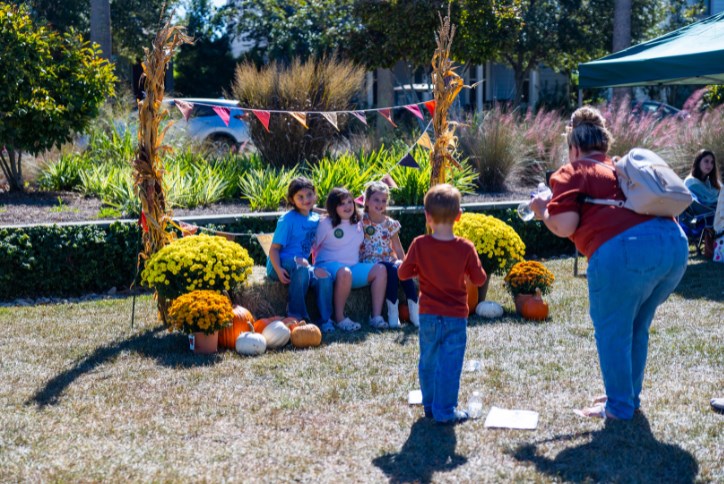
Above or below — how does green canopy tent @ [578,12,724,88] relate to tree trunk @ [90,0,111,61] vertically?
below

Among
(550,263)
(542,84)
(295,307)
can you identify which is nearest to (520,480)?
(295,307)

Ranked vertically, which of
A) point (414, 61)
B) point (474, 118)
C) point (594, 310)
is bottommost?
point (594, 310)

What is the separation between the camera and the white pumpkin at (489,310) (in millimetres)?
7309

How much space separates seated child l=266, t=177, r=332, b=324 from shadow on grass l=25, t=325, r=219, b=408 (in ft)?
3.04

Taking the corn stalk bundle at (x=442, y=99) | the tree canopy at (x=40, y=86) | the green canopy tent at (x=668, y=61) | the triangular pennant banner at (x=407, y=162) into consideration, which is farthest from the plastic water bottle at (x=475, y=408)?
the tree canopy at (x=40, y=86)

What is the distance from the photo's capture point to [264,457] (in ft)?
13.8

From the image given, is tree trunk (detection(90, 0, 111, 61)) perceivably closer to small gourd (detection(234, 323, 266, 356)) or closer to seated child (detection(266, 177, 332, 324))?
seated child (detection(266, 177, 332, 324))

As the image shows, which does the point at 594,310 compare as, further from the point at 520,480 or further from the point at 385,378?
the point at 385,378

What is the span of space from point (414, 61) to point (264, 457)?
14.1 metres

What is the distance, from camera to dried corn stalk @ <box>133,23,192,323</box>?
665 cm

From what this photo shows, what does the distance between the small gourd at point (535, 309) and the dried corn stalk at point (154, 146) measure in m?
2.95

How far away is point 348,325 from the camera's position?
6.92 m

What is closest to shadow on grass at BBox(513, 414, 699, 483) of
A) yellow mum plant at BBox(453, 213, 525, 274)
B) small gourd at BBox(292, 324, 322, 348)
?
small gourd at BBox(292, 324, 322, 348)

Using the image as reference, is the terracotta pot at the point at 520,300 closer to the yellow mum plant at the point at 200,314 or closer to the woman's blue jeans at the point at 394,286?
the woman's blue jeans at the point at 394,286
